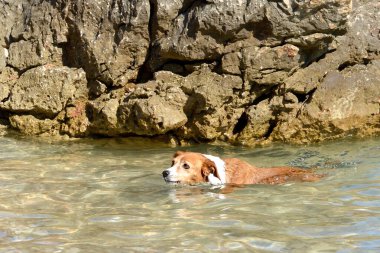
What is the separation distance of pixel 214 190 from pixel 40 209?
77.1 inches

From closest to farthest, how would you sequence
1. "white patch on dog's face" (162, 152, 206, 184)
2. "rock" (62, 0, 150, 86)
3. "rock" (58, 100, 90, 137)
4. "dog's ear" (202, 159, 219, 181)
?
1. "white patch on dog's face" (162, 152, 206, 184)
2. "dog's ear" (202, 159, 219, 181)
3. "rock" (62, 0, 150, 86)
4. "rock" (58, 100, 90, 137)

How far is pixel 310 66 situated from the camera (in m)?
9.04

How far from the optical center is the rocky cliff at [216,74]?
879 cm

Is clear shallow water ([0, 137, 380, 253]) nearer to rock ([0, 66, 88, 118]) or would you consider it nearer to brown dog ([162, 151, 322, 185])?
brown dog ([162, 151, 322, 185])

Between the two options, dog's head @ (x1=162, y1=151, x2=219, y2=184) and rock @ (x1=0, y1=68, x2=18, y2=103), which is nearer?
dog's head @ (x1=162, y1=151, x2=219, y2=184)

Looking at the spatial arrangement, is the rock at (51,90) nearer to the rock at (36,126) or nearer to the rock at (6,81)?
the rock at (36,126)

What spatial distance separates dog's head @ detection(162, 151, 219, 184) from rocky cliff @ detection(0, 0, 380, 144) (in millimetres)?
2057

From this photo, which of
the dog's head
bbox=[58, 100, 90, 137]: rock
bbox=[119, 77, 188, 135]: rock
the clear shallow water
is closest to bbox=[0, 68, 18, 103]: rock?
bbox=[58, 100, 90, 137]: rock

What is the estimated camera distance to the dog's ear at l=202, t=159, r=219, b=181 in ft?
22.4

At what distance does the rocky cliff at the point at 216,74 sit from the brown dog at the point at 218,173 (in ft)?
6.75

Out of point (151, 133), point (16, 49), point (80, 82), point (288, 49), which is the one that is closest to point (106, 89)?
point (80, 82)

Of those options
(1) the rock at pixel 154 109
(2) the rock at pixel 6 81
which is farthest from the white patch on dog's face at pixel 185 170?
(2) the rock at pixel 6 81

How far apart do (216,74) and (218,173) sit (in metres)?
2.57

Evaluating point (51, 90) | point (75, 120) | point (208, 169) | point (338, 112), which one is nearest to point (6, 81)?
point (51, 90)
